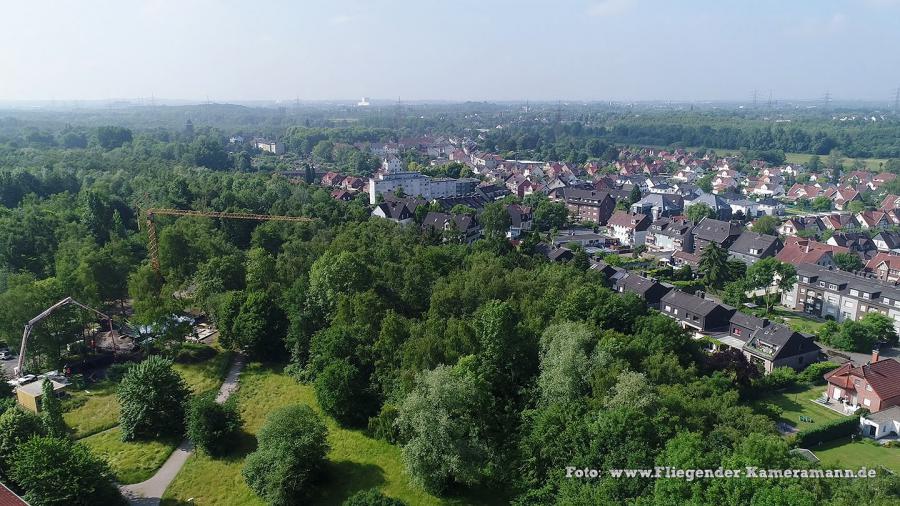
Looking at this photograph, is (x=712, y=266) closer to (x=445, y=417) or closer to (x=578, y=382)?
(x=578, y=382)

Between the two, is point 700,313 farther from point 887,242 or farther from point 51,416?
point 51,416

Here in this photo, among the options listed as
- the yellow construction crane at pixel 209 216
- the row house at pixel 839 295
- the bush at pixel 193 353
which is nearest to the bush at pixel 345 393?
the bush at pixel 193 353

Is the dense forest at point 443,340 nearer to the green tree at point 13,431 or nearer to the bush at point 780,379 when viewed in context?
the bush at point 780,379

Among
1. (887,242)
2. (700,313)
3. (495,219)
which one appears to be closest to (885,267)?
(887,242)

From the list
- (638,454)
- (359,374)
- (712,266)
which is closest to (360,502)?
(638,454)

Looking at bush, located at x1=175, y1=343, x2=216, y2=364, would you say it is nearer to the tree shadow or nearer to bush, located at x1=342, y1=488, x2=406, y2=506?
the tree shadow
